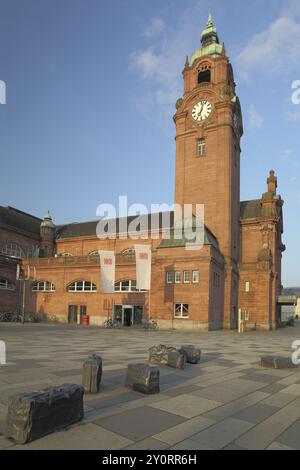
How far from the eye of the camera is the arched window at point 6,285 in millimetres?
47578

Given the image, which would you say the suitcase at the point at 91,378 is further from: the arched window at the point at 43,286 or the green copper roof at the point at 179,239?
the arched window at the point at 43,286

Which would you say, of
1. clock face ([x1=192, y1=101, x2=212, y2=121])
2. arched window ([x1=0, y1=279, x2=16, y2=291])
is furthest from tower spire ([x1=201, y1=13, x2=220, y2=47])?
arched window ([x1=0, y1=279, x2=16, y2=291])

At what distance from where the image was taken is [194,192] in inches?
1882

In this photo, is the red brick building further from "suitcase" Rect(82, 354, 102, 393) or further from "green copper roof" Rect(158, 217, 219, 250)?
"suitcase" Rect(82, 354, 102, 393)

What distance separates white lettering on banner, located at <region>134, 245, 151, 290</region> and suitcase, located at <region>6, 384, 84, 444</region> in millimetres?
29205

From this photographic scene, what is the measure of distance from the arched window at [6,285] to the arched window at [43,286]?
8.44ft

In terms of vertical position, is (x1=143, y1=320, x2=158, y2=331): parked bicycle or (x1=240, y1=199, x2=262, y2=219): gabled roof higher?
(x1=240, y1=199, x2=262, y2=219): gabled roof

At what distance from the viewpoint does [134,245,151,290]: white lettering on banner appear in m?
35.9

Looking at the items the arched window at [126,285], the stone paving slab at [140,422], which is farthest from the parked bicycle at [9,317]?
the stone paving slab at [140,422]

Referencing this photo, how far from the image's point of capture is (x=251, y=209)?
55219mm

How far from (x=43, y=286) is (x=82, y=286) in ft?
21.1

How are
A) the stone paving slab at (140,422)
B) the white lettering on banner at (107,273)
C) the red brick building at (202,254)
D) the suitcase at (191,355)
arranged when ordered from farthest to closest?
the red brick building at (202,254) < the white lettering on banner at (107,273) < the suitcase at (191,355) < the stone paving slab at (140,422)
